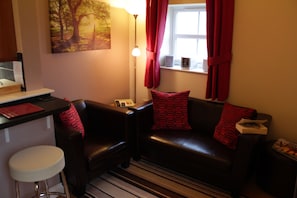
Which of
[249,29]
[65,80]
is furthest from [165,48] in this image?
[65,80]

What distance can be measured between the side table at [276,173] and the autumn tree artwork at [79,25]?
2336mm

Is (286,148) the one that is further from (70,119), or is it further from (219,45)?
(70,119)

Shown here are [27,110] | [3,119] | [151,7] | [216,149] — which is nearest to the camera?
[3,119]

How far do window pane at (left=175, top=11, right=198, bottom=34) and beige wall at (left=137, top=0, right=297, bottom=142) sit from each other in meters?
0.70

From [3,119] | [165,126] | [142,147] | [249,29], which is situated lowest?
[142,147]

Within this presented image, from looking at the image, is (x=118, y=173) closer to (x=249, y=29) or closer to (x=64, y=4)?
(x=64, y=4)

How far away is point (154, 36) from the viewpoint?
140 inches

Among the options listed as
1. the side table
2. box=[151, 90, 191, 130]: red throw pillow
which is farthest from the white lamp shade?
→ the side table

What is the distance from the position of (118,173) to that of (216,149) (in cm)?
110

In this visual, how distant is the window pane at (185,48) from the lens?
362 centimetres

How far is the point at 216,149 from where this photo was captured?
2592 mm

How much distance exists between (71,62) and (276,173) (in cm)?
251

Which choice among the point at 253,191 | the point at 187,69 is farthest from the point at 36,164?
the point at 187,69

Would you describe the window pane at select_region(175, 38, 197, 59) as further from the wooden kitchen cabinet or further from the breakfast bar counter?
the wooden kitchen cabinet
